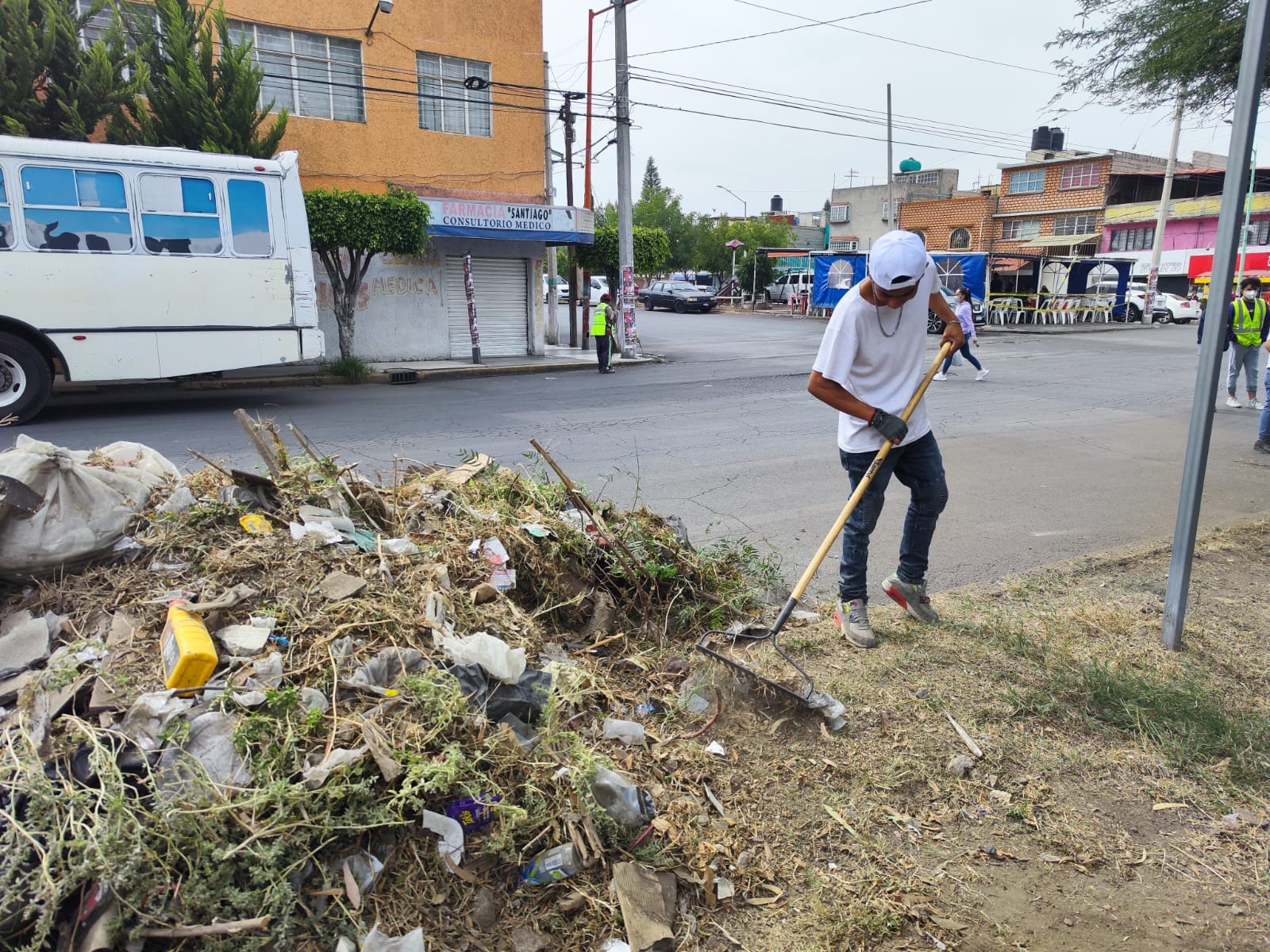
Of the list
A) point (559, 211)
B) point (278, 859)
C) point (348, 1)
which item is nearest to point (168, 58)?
point (348, 1)

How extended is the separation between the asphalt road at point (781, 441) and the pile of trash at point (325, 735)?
6.46 ft

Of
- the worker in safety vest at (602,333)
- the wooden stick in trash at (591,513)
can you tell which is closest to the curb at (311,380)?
the worker in safety vest at (602,333)

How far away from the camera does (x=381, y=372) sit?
1608 centimetres

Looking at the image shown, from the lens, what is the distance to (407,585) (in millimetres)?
3250

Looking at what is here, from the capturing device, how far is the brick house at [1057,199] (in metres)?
44.6

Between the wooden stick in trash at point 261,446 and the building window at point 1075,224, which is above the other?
the building window at point 1075,224

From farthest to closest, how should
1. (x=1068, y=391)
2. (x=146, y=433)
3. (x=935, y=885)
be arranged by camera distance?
(x=1068, y=391)
(x=146, y=433)
(x=935, y=885)

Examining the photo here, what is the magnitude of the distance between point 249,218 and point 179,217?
822 mm

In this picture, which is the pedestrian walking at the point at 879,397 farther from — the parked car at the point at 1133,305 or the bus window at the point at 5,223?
the parked car at the point at 1133,305

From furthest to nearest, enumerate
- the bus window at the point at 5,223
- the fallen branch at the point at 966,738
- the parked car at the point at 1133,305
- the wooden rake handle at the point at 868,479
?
the parked car at the point at 1133,305, the bus window at the point at 5,223, the wooden rake handle at the point at 868,479, the fallen branch at the point at 966,738

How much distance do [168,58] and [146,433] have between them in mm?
8137

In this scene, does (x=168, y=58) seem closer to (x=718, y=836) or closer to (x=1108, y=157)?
(x=718, y=836)

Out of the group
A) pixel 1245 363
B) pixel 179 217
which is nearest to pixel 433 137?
pixel 179 217

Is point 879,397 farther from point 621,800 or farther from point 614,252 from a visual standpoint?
point 614,252
